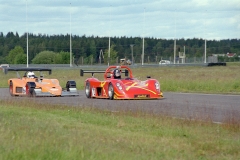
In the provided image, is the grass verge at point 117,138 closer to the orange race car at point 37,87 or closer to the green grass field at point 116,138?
the green grass field at point 116,138

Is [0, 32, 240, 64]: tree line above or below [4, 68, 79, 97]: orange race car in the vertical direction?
above

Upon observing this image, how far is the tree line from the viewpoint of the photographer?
392ft

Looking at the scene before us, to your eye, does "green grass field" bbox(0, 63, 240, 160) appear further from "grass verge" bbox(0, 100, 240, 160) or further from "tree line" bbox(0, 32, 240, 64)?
"tree line" bbox(0, 32, 240, 64)

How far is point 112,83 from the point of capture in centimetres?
2739

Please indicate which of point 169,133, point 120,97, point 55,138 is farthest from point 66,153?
point 120,97

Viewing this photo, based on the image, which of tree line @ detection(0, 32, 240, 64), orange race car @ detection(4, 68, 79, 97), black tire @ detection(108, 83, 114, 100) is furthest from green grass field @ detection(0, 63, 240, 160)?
tree line @ detection(0, 32, 240, 64)

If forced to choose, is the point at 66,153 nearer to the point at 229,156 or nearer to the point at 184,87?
the point at 229,156

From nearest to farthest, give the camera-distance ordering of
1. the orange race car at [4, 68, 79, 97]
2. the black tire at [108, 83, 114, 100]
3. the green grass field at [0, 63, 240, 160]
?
the green grass field at [0, 63, 240, 160] < the black tire at [108, 83, 114, 100] < the orange race car at [4, 68, 79, 97]

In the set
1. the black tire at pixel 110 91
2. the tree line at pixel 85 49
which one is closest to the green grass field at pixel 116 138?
the black tire at pixel 110 91

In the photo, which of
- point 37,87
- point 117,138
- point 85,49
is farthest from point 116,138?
point 85,49

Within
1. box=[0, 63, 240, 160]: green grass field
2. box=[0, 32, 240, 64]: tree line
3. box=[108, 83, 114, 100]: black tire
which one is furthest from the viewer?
box=[0, 32, 240, 64]: tree line

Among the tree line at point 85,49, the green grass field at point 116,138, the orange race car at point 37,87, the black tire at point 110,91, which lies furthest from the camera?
the tree line at point 85,49

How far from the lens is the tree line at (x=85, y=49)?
119562 mm

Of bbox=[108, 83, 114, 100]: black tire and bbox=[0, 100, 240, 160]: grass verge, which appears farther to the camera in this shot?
bbox=[108, 83, 114, 100]: black tire
